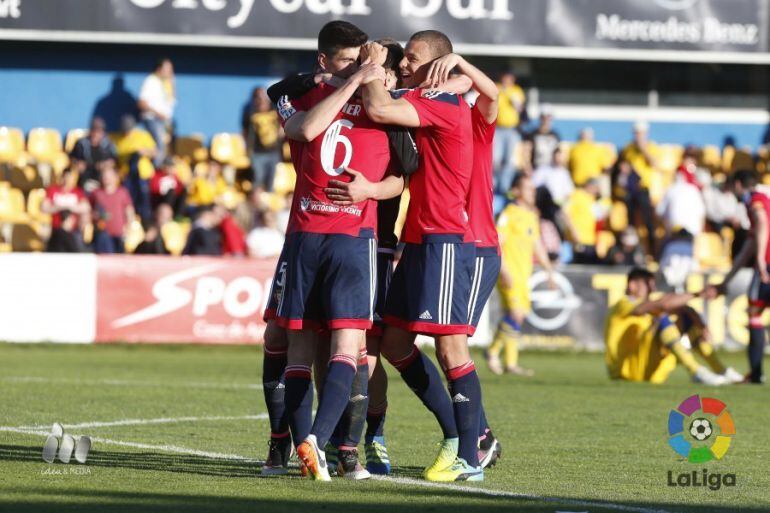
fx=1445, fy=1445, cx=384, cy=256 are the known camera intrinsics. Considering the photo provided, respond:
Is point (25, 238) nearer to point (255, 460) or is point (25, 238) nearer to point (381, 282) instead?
point (255, 460)

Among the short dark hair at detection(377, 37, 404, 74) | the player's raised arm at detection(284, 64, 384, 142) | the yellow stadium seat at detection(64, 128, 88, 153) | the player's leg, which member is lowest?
the player's leg

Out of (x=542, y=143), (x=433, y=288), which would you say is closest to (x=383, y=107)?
(x=433, y=288)

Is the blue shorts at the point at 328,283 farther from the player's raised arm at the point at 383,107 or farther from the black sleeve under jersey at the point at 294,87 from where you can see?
the black sleeve under jersey at the point at 294,87

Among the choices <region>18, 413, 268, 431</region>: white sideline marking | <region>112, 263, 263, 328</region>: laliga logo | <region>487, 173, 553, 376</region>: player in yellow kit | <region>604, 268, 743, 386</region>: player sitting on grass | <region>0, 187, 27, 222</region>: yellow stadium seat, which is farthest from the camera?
<region>0, 187, 27, 222</region>: yellow stadium seat

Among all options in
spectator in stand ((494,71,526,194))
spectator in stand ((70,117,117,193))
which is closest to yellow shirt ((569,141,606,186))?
spectator in stand ((494,71,526,194))

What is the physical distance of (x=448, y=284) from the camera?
23.9ft

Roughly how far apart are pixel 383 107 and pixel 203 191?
1552cm

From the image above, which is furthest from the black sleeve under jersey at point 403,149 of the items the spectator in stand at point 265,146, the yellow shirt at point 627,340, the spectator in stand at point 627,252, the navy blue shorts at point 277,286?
the spectator in stand at point 265,146

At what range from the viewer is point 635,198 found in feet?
77.4

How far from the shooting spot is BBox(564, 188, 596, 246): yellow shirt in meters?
22.6

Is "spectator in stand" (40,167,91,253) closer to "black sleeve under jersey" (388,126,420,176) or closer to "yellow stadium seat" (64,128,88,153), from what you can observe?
"yellow stadium seat" (64,128,88,153)

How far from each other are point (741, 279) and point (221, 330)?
7409mm

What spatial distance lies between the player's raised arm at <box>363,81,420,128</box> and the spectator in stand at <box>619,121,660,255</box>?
54.7 feet

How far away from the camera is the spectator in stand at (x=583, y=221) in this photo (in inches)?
875
